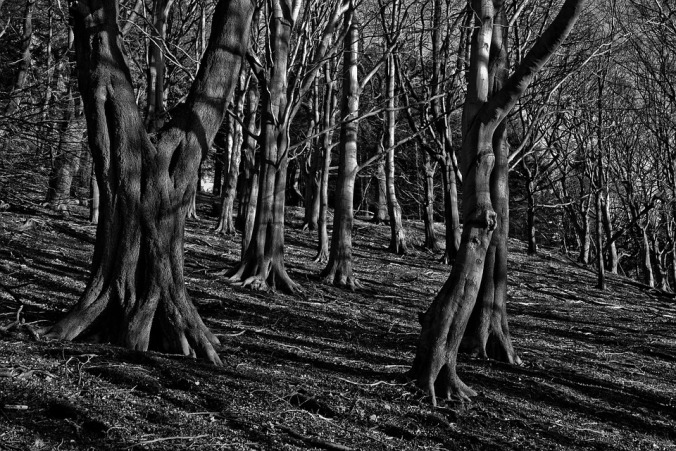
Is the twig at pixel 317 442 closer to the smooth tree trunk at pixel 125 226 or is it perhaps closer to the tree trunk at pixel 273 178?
the smooth tree trunk at pixel 125 226

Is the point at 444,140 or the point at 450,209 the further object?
the point at 450,209

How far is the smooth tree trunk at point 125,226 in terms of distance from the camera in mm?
5719

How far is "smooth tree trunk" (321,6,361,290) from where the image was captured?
12703mm

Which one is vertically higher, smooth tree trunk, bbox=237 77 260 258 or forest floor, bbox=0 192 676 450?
smooth tree trunk, bbox=237 77 260 258

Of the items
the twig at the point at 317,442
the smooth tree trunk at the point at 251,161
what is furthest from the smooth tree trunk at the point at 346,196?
the twig at the point at 317,442

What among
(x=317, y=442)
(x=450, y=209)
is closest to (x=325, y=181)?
(x=450, y=209)

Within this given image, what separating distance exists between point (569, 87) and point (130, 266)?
18.0 meters

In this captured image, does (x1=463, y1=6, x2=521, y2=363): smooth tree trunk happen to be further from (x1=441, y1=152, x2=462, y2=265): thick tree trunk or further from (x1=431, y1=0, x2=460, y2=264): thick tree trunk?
(x1=441, y1=152, x2=462, y2=265): thick tree trunk

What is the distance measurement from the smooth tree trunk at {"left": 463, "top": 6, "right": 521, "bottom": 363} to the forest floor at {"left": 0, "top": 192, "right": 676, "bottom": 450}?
419 mm

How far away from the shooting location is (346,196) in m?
13.0

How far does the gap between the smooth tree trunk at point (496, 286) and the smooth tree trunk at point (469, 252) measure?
5.82 ft

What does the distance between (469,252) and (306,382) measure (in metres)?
1.73

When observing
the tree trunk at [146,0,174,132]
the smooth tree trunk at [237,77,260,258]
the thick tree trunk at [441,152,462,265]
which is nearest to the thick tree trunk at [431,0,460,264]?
the thick tree trunk at [441,152,462,265]

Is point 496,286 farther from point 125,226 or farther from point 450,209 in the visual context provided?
point 450,209
